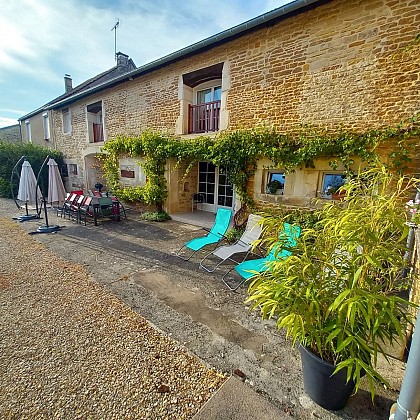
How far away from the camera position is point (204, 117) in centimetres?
736


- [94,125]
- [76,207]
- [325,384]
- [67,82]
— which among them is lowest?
[325,384]

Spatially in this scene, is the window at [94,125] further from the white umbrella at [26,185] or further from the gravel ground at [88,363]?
the gravel ground at [88,363]

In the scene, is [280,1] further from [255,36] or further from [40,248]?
[40,248]

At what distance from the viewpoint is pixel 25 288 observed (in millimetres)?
→ 3281

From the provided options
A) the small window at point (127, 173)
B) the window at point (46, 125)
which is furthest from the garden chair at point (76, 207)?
the window at point (46, 125)

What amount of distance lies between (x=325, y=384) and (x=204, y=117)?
7.38 metres

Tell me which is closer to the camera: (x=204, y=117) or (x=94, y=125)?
(x=204, y=117)

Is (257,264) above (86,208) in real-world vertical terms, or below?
below

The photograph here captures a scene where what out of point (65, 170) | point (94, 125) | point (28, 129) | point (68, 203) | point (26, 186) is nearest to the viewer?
point (26, 186)

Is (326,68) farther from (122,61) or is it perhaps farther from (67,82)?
(67,82)

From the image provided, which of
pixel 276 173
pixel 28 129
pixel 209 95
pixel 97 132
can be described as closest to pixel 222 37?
pixel 209 95

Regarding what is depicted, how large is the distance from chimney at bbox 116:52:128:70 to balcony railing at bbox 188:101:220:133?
10304 millimetres

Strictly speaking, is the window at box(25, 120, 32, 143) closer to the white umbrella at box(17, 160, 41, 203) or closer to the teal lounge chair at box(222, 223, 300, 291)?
the white umbrella at box(17, 160, 41, 203)

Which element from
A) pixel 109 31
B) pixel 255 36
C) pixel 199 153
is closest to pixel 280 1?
pixel 255 36
